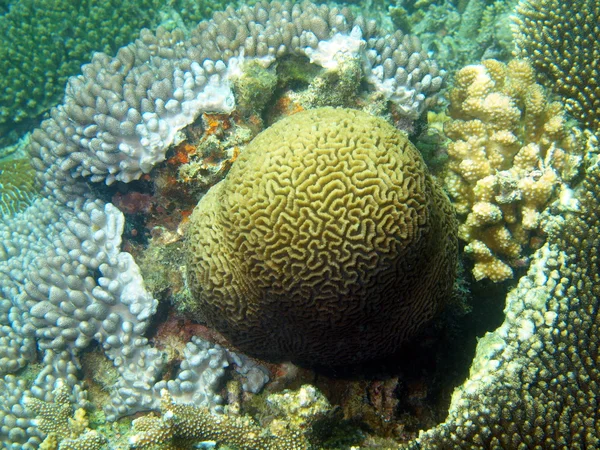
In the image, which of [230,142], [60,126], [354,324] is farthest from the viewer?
[60,126]

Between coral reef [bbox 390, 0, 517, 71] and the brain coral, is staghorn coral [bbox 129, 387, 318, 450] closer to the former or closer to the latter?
the brain coral

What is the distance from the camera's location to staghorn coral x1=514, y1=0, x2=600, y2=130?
4.53 m

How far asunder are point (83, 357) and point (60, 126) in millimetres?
2976

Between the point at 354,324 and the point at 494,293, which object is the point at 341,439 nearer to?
the point at 354,324

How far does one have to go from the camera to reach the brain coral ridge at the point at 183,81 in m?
4.89

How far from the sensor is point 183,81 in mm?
5035

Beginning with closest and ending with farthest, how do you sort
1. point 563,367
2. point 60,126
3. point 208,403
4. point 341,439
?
point 563,367 → point 341,439 → point 208,403 → point 60,126

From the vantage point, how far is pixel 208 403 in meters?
4.28

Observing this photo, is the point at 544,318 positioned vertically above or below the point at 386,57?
below

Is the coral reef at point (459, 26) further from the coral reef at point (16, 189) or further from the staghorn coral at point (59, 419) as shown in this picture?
the staghorn coral at point (59, 419)

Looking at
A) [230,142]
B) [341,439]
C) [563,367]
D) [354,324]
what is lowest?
[341,439]

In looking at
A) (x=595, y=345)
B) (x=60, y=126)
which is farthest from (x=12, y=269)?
(x=595, y=345)

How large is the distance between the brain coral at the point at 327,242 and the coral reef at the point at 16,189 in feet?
16.7

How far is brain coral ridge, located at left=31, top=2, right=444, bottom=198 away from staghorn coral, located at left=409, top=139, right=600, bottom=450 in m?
2.49
